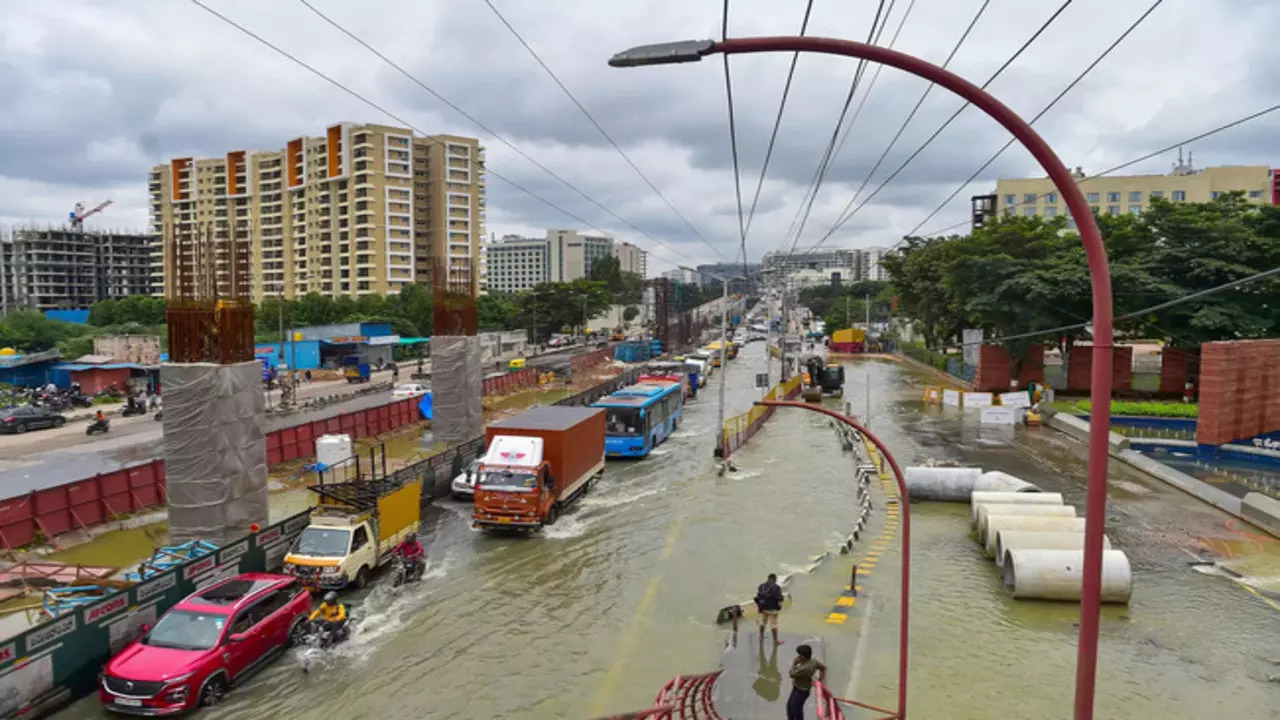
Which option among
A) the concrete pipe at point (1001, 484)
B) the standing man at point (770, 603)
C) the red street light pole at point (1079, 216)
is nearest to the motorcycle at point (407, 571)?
the standing man at point (770, 603)

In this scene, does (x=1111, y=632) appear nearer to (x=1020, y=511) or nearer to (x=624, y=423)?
(x=1020, y=511)

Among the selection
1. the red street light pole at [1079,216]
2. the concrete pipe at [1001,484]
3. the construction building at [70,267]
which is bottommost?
the concrete pipe at [1001,484]

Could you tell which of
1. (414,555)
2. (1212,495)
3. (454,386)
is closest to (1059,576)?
(1212,495)

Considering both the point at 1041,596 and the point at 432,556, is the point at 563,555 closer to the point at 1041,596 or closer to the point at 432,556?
the point at 432,556

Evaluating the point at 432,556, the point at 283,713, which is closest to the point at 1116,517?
the point at 432,556

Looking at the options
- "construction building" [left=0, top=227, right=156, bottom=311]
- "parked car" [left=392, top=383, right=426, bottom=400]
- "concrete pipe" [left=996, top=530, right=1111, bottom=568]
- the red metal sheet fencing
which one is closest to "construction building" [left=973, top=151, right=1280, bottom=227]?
the red metal sheet fencing

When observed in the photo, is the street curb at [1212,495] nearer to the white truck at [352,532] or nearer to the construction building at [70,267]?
the white truck at [352,532]
